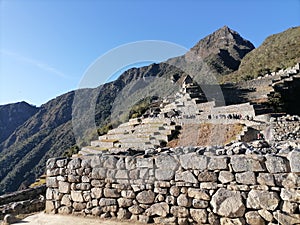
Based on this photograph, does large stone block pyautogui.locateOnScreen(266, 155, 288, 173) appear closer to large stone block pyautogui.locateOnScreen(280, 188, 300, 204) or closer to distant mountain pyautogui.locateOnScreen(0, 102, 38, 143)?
large stone block pyautogui.locateOnScreen(280, 188, 300, 204)

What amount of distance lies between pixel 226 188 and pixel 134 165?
138cm

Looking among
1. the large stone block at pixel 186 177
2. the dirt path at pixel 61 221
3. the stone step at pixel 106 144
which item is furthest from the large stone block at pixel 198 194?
the stone step at pixel 106 144

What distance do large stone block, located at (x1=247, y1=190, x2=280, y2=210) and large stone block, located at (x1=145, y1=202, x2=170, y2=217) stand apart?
3.63 feet

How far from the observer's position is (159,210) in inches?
142

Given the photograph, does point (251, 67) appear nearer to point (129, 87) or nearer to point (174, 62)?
point (174, 62)

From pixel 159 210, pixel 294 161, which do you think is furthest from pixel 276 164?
pixel 159 210

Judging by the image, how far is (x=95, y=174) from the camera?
4152 mm

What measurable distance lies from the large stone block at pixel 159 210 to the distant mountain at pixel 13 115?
7572 centimetres

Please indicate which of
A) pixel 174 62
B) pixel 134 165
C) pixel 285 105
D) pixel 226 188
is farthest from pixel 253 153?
pixel 174 62

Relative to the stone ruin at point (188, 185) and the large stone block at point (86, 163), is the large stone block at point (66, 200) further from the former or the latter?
the large stone block at point (86, 163)

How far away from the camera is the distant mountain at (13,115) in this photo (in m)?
72.3

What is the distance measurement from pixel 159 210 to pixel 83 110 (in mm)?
29341

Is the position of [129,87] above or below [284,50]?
below

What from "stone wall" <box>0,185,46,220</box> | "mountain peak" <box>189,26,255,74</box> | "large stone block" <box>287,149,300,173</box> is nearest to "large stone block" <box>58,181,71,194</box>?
"stone wall" <box>0,185,46,220</box>
